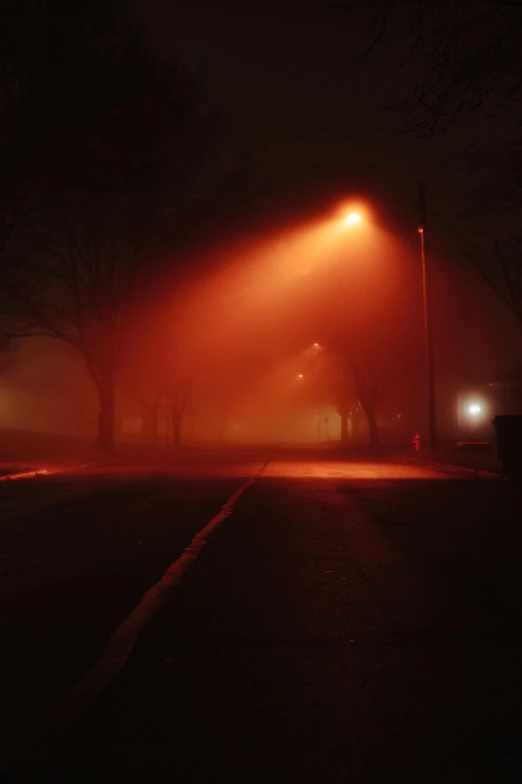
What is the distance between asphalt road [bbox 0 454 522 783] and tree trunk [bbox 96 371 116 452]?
23324 mm

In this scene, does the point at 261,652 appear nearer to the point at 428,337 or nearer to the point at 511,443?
the point at 511,443

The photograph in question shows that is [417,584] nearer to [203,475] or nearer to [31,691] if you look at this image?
[31,691]

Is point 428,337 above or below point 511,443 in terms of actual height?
above

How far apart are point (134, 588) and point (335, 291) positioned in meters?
35.3

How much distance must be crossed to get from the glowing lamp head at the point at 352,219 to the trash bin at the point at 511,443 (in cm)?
1001

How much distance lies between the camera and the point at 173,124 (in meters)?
26.1

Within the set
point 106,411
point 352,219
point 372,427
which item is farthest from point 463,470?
point 372,427

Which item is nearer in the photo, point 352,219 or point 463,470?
point 463,470

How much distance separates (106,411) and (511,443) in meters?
19.1

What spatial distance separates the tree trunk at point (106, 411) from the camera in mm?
34031

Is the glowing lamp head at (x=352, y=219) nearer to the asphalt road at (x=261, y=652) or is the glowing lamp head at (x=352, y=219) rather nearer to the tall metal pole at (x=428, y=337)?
the tall metal pole at (x=428, y=337)

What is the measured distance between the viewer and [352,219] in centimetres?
2789

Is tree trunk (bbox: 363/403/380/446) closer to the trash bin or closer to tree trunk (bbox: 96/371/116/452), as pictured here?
tree trunk (bbox: 96/371/116/452)

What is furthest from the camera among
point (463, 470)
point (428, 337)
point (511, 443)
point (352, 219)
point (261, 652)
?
point (428, 337)
